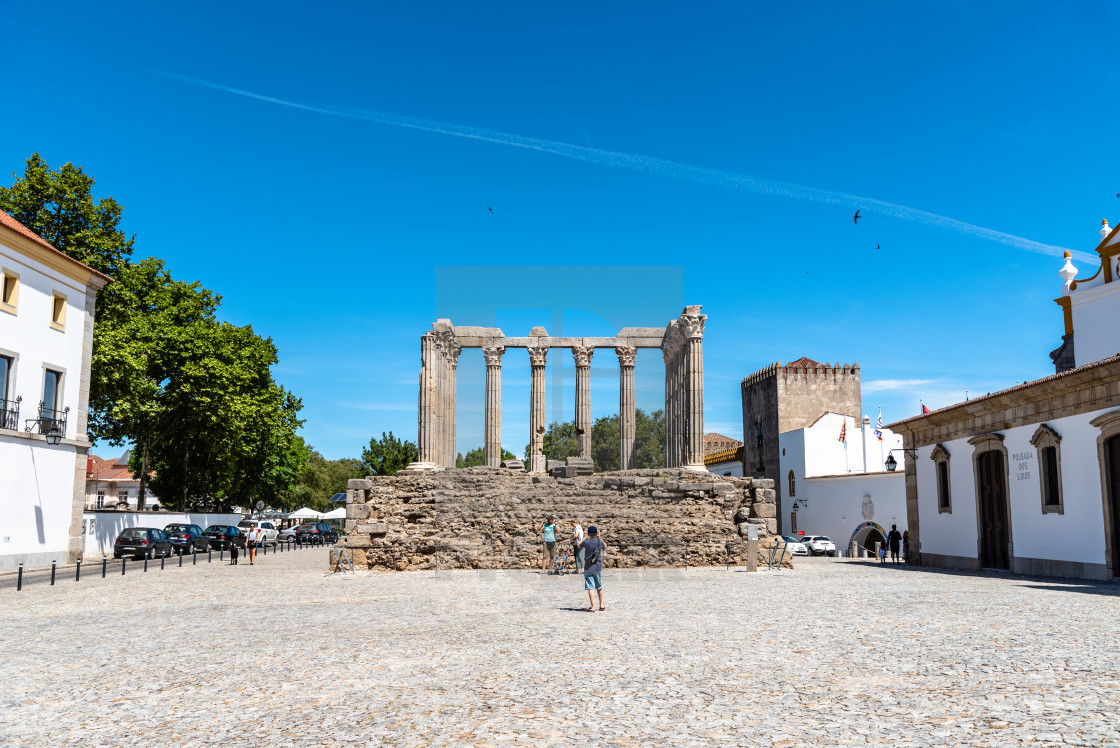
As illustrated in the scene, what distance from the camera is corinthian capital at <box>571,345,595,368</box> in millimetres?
31922

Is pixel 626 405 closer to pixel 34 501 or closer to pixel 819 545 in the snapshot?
pixel 819 545

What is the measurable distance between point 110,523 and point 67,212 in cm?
1169

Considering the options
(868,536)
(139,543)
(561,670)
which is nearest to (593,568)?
(561,670)

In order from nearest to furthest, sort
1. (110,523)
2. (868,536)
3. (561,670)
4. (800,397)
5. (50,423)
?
(561,670)
(50,423)
(110,523)
(868,536)
(800,397)

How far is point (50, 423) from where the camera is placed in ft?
81.0

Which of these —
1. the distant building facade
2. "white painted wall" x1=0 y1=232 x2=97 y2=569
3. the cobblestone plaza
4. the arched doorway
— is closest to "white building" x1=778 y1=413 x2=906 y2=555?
the arched doorway

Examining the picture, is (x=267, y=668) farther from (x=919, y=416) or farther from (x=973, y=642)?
(x=919, y=416)

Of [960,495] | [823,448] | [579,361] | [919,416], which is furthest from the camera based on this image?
[823,448]

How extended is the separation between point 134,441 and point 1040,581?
105 feet

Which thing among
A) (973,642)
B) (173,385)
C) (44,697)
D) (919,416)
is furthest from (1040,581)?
(173,385)

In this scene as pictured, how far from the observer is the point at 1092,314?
28000mm

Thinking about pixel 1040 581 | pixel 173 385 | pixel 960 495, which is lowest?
pixel 1040 581

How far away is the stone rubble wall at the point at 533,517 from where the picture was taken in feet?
73.5

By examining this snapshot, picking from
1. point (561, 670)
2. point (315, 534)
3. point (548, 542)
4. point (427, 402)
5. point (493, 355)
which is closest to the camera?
point (561, 670)
